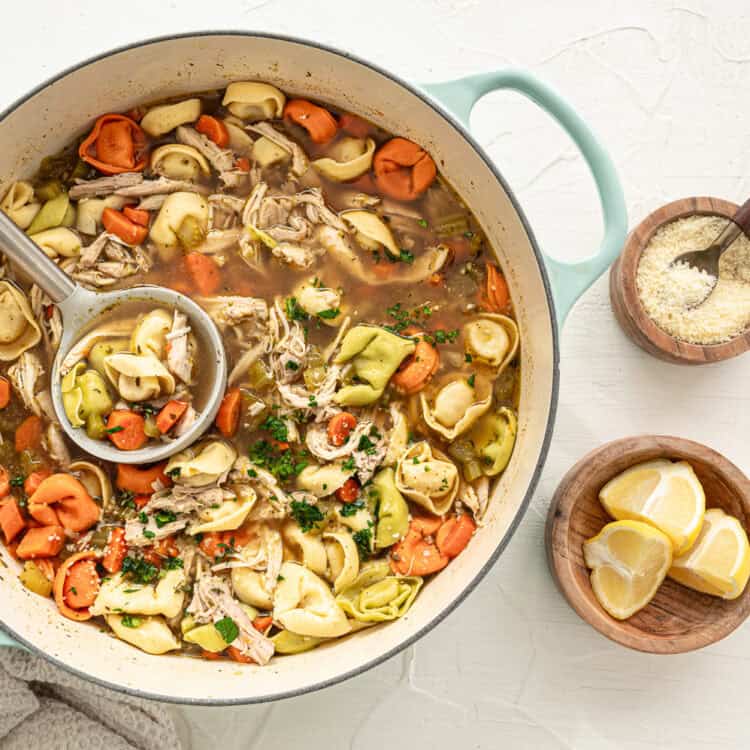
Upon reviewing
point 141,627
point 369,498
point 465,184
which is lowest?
point 141,627

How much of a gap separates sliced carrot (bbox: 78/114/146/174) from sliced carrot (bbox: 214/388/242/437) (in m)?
1.11

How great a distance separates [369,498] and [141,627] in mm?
1131

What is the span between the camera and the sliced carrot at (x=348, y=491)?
384cm

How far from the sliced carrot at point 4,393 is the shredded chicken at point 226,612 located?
116cm

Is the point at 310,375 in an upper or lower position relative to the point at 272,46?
lower

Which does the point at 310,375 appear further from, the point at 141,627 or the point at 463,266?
the point at 141,627

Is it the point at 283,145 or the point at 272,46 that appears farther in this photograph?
the point at 283,145

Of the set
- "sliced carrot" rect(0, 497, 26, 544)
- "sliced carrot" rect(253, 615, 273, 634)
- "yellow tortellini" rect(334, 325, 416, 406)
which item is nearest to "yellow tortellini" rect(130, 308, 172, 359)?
"yellow tortellini" rect(334, 325, 416, 406)

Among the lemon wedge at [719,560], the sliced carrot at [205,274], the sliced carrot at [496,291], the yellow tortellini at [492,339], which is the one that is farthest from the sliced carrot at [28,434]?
the lemon wedge at [719,560]

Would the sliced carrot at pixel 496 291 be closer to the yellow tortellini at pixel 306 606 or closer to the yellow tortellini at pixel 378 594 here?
the yellow tortellini at pixel 378 594

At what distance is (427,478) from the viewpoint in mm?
3744

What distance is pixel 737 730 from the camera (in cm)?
400

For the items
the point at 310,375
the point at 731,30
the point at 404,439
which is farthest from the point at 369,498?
the point at 731,30

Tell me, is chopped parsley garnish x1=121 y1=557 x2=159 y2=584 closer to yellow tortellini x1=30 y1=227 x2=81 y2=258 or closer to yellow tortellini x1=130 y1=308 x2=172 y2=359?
yellow tortellini x1=130 y1=308 x2=172 y2=359
